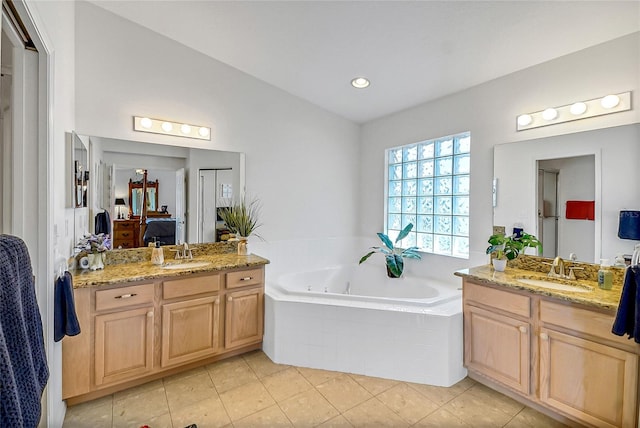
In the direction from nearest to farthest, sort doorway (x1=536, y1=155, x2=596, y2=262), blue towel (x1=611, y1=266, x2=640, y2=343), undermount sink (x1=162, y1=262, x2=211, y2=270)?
blue towel (x1=611, y1=266, x2=640, y2=343) → doorway (x1=536, y1=155, x2=596, y2=262) → undermount sink (x1=162, y1=262, x2=211, y2=270)

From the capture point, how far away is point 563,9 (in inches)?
73.5

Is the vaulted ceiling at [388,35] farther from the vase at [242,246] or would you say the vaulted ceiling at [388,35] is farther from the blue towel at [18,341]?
the blue towel at [18,341]

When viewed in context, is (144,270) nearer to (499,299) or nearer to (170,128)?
(170,128)

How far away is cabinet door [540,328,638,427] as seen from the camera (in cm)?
164

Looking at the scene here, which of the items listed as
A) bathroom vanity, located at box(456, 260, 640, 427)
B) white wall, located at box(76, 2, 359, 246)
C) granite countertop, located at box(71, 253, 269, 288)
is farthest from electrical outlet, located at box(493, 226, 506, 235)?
granite countertop, located at box(71, 253, 269, 288)

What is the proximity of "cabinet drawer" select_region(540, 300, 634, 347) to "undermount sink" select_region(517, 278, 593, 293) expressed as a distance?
0.18m

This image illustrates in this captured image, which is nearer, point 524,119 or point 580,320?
point 580,320

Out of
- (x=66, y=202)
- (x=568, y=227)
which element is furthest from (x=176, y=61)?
(x=568, y=227)

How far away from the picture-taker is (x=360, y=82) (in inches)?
120

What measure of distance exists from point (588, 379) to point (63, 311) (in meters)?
3.04

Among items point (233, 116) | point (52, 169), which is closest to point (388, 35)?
point (233, 116)

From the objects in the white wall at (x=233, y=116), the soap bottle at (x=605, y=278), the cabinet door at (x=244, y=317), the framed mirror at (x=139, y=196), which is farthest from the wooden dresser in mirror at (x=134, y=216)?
the soap bottle at (x=605, y=278)

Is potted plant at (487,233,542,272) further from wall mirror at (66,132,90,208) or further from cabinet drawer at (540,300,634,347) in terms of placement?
wall mirror at (66,132,90,208)

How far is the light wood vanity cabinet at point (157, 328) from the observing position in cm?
204
